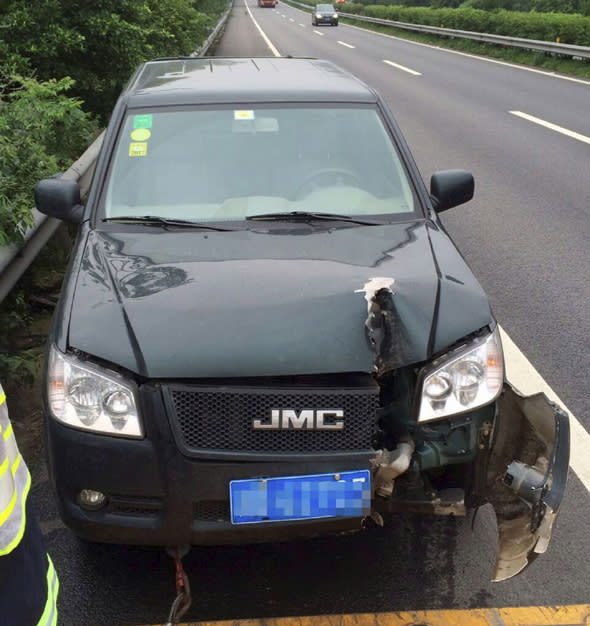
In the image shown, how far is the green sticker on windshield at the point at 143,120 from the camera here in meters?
4.27

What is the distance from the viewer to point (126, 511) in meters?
2.76

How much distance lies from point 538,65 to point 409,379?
74.5ft

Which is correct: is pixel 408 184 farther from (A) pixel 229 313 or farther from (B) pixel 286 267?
(A) pixel 229 313

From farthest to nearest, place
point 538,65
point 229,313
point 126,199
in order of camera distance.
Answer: point 538,65, point 126,199, point 229,313

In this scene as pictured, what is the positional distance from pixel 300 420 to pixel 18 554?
48.5 inches

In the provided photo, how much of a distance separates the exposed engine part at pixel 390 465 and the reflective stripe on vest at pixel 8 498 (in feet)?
4.49

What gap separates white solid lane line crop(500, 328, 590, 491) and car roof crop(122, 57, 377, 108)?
171cm

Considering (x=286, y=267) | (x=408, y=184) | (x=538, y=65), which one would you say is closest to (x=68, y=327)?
(x=286, y=267)

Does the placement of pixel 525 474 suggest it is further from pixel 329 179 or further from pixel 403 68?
pixel 403 68

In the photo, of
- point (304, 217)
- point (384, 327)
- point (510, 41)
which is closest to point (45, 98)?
point (304, 217)

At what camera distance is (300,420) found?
269 cm

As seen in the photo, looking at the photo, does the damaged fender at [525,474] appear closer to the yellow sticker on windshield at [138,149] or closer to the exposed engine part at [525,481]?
the exposed engine part at [525,481]

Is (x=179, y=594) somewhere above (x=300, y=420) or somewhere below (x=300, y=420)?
below

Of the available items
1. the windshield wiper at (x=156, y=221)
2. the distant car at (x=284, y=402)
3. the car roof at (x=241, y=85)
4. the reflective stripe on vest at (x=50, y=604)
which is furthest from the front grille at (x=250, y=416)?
the car roof at (x=241, y=85)
